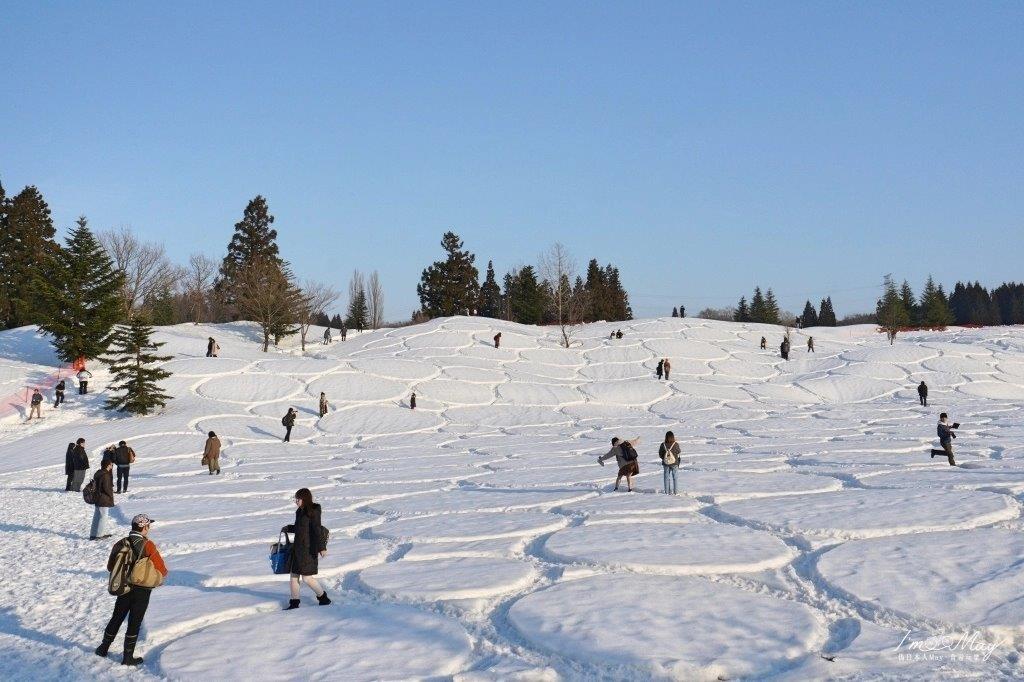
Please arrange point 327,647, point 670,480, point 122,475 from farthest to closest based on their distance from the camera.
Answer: point 122,475, point 670,480, point 327,647

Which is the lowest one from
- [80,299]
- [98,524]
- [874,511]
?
[874,511]

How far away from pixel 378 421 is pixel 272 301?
2239 centimetres

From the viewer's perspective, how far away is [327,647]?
556 centimetres

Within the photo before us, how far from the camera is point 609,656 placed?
17.1ft

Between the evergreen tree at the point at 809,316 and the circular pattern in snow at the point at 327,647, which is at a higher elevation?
the evergreen tree at the point at 809,316

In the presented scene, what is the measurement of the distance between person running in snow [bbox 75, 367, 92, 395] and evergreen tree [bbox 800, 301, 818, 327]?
350 ft

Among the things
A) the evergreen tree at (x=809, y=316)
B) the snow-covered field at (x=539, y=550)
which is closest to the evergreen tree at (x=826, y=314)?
the evergreen tree at (x=809, y=316)

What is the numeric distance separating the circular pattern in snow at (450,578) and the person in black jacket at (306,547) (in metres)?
0.73

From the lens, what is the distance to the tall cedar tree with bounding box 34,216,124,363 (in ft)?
96.9

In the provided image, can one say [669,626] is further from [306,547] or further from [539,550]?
[306,547]

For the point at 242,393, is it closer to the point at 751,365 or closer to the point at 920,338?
the point at 751,365

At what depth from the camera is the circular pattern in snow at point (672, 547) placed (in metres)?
7.36

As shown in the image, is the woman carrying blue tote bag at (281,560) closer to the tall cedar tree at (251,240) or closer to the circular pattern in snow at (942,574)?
the circular pattern in snow at (942,574)

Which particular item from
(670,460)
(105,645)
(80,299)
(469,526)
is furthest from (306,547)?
(80,299)
